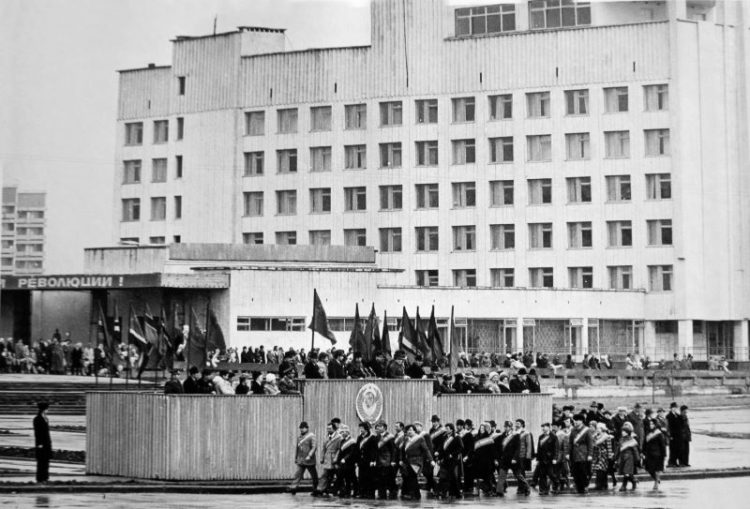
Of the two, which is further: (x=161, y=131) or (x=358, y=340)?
(x=161, y=131)

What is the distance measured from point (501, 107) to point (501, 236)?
8.29 meters

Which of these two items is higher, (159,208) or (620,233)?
(159,208)

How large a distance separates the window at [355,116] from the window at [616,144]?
635 inches

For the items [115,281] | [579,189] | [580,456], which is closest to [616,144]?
[579,189]

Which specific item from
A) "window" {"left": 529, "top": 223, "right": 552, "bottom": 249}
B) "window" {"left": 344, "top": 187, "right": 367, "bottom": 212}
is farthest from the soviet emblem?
"window" {"left": 344, "top": 187, "right": 367, "bottom": 212}

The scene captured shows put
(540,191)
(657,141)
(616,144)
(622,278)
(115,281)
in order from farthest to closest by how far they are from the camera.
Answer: (540,191)
(616,144)
(622,278)
(657,141)
(115,281)

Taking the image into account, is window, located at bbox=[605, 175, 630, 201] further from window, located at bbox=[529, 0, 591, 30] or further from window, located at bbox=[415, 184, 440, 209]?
window, located at bbox=[415, 184, 440, 209]

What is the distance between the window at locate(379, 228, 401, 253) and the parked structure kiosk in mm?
56834

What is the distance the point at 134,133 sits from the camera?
101 metres

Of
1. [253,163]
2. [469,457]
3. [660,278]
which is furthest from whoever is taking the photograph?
[253,163]

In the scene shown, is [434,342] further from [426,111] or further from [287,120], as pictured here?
[287,120]

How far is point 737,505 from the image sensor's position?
1233 inches

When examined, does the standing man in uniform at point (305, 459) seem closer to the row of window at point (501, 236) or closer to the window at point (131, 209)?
the row of window at point (501, 236)

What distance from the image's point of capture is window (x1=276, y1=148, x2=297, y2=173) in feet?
314
